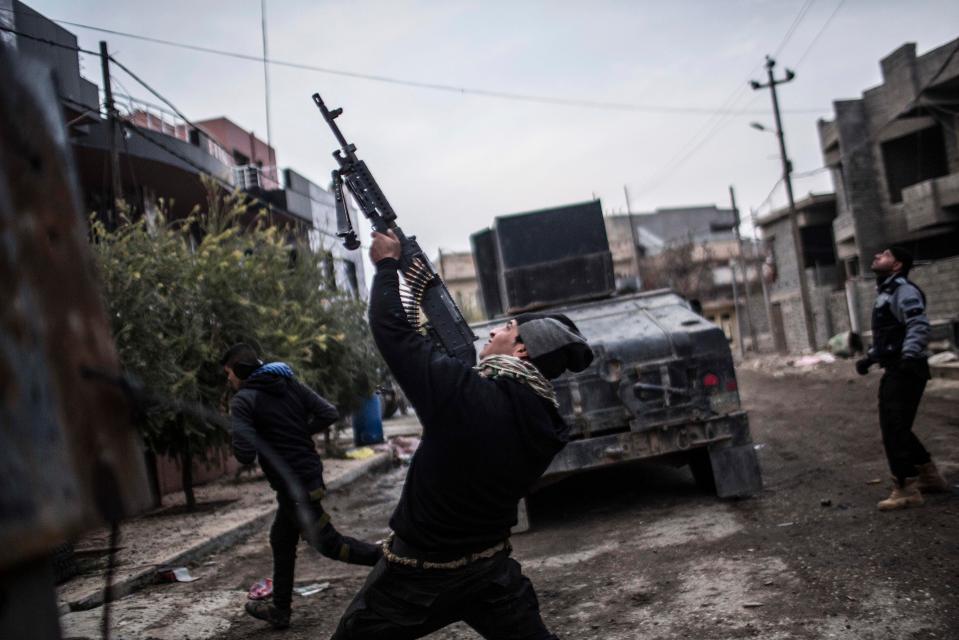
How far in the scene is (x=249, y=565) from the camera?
6.55m

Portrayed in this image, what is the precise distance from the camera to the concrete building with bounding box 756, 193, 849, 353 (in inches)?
1220

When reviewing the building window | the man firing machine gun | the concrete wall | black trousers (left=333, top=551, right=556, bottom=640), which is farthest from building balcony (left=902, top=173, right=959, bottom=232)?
black trousers (left=333, top=551, right=556, bottom=640)

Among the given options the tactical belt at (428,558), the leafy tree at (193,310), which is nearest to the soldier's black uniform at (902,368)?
the tactical belt at (428,558)

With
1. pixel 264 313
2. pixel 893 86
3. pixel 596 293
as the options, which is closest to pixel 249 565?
pixel 264 313

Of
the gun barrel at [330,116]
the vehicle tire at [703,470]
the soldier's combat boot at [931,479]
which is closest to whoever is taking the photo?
the gun barrel at [330,116]

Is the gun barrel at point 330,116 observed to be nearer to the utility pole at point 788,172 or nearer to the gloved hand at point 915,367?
the gloved hand at point 915,367

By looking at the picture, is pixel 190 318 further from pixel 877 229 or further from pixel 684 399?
pixel 877 229

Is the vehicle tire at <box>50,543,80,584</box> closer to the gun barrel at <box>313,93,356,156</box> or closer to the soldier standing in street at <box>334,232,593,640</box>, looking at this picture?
the gun barrel at <box>313,93,356,156</box>

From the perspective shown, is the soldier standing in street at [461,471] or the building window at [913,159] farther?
the building window at [913,159]

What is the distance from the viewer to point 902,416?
529 cm

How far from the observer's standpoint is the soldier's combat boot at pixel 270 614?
14.9 ft

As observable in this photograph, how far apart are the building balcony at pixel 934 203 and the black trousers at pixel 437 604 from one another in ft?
78.3

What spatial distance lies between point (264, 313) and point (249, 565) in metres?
3.69

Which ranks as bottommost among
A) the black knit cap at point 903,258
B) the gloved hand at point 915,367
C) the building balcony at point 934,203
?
the gloved hand at point 915,367
